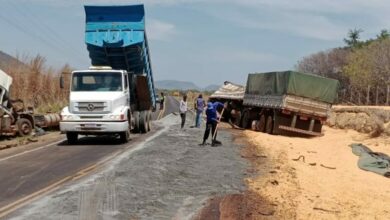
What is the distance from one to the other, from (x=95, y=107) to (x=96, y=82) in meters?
1.16

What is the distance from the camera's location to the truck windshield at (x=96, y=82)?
19.5 metres

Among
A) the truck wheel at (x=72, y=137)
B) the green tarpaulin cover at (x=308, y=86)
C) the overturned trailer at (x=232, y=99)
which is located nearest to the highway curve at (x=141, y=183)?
the truck wheel at (x=72, y=137)

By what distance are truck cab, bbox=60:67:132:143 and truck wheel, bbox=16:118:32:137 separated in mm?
4155

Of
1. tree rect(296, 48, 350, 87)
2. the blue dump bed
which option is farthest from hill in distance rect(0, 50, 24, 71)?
tree rect(296, 48, 350, 87)

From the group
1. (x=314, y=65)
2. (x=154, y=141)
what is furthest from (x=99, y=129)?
(x=314, y=65)

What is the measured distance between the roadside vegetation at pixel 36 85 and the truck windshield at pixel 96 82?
10849 millimetres

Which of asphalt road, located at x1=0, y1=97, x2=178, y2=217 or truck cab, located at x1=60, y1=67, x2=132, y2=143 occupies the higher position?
truck cab, located at x1=60, y1=67, x2=132, y2=143

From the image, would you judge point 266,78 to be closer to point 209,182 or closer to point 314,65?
point 209,182

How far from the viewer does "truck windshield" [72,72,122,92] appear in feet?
63.8

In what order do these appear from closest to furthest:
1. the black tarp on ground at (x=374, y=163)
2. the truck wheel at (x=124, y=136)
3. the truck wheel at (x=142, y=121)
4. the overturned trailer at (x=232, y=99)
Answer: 1. the black tarp on ground at (x=374, y=163)
2. the truck wheel at (x=124, y=136)
3. the truck wheel at (x=142, y=121)
4. the overturned trailer at (x=232, y=99)

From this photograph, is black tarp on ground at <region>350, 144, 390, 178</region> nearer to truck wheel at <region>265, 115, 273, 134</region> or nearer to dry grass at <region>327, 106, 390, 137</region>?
dry grass at <region>327, 106, 390, 137</region>

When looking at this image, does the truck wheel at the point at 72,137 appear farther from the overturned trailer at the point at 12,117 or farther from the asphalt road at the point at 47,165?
the overturned trailer at the point at 12,117

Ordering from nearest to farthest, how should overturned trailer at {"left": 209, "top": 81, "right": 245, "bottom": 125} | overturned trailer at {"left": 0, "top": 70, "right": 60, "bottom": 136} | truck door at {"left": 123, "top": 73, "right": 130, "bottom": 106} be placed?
truck door at {"left": 123, "top": 73, "right": 130, "bottom": 106}
overturned trailer at {"left": 0, "top": 70, "right": 60, "bottom": 136}
overturned trailer at {"left": 209, "top": 81, "right": 245, "bottom": 125}

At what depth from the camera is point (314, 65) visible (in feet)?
216
